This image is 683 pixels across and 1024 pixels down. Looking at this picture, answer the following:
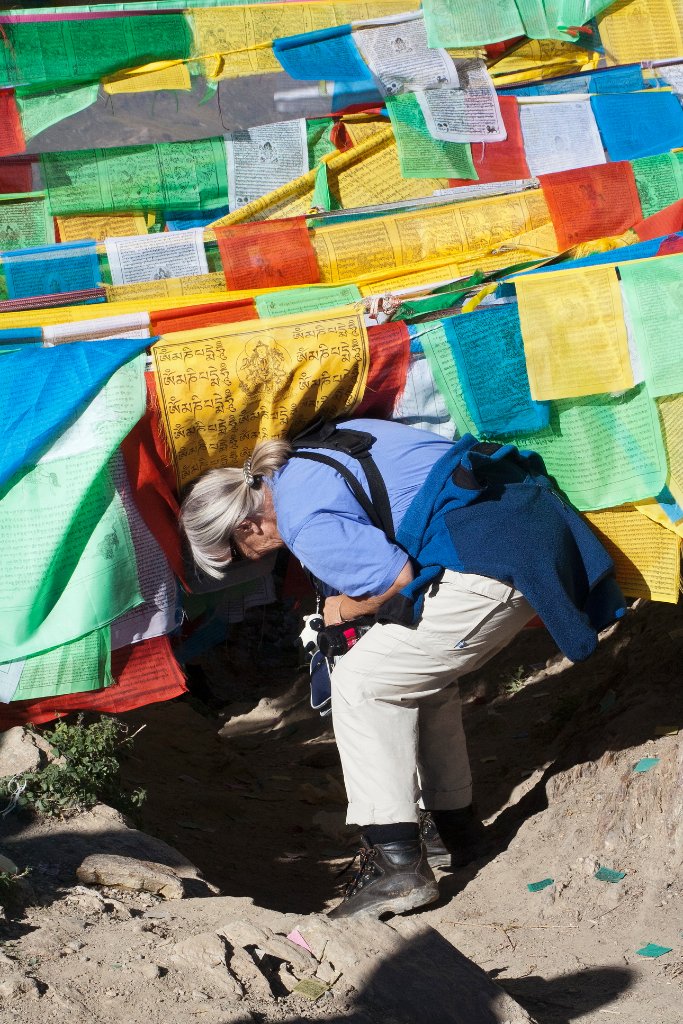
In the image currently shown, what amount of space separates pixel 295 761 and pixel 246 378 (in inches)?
105

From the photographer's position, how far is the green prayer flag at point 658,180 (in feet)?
13.9

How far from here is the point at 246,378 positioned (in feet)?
10.5

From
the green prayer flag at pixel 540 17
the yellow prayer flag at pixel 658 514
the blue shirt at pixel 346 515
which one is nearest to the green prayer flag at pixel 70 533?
the blue shirt at pixel 346 515

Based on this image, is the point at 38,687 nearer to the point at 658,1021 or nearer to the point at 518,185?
the point at 658,1021

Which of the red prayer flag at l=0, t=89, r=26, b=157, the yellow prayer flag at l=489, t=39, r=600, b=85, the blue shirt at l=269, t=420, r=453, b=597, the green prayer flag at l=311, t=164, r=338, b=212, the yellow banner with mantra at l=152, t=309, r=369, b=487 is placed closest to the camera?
the blue shirt at l=269, t=420, r=453, b=597

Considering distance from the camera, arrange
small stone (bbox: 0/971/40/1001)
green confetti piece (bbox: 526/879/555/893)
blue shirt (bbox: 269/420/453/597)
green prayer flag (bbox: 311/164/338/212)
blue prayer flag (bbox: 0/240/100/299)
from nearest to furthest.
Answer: small stone (bbox: 0/971/40/1001) < blue shirt (bbox: 269/420/453/597) < green confetti piece (bbox: 526/879/555/893) < blue prayer flag (bbox: 0/240/100/299) < green prayer flag (bbox: 311/164/338/212)

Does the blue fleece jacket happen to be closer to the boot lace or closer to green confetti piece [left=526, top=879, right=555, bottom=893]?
the boot lace

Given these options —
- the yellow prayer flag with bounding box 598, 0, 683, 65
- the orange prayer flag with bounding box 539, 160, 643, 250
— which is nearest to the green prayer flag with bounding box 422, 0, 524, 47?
the yellow prayer flag with bounding box 598, 0, 683, 65

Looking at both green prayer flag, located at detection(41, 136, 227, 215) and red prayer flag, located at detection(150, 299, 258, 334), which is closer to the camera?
red prayer flag, located at detection(150, 299, 258, 334)

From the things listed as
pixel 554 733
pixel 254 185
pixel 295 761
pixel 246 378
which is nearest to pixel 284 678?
pixel 295 761

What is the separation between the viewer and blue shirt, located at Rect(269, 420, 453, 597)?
2.90 metres

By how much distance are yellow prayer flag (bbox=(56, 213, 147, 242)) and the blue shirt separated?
1.63 m

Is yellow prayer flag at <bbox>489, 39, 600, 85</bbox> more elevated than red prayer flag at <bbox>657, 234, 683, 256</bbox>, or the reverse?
yellow prayer flag at <bbox>489, 39, 600, 85</bbox>

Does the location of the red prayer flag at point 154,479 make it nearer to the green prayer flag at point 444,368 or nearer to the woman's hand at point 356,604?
the woman's hand at point 356,604
